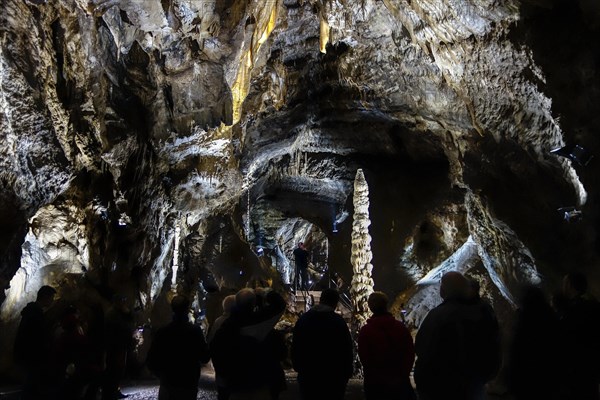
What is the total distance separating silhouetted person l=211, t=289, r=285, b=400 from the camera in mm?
3014

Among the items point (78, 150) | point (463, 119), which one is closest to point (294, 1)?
point (463, 119)

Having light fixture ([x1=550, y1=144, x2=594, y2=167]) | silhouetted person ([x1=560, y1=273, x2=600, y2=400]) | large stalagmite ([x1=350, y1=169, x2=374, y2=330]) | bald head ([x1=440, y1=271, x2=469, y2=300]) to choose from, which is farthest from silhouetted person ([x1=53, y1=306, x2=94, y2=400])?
large stalagmite ([x1=350, y1=169, x2=374, y2=330])

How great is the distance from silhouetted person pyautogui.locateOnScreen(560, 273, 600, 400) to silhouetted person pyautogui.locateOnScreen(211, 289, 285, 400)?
173cm

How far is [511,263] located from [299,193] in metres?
9.59

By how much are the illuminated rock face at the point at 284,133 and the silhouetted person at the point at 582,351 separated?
4.21m

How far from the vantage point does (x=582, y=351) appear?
3.02 meters

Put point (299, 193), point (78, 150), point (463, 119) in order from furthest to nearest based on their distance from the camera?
1. point (299, 193)
2. point (463, 119)
3. point (78, 150)

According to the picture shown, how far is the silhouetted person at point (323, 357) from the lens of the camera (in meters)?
3.28

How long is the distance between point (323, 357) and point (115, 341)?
2851 millimetres

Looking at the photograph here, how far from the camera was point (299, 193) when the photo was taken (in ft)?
59.2

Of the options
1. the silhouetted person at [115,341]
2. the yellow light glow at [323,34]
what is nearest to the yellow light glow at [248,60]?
the yellow light glow at [323,34]

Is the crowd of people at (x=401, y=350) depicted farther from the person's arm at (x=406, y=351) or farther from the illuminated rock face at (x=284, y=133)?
the illuminated rock face at (x=284, y=133)

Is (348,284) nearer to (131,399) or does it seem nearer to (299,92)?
(299,92)

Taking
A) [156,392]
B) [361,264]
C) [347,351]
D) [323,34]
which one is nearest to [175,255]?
[361,264]
